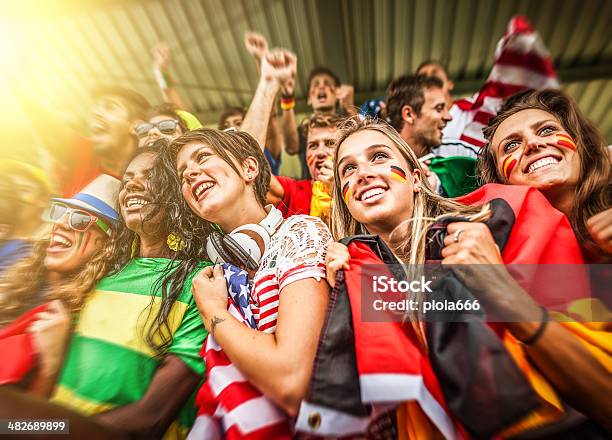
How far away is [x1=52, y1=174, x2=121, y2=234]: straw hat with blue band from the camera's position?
6.16 ft

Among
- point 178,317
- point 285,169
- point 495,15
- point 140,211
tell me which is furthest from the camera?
point 285,169

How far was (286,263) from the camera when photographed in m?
1.39

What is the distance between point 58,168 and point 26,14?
5.20 feet

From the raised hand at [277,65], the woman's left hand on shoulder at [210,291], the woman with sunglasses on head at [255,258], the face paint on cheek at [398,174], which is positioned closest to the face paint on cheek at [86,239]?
the woman with sunglasses on head at [255,258]

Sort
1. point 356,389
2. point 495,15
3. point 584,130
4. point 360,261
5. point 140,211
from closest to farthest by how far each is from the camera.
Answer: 1. point 356,389
2. point 360,261
3. point 584,130
4. point 140,211
5. point 495,15

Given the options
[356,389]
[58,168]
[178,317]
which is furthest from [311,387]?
[58,168]

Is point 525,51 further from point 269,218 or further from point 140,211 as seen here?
point 140,211

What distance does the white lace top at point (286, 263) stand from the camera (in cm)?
133

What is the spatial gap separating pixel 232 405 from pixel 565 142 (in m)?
1.60

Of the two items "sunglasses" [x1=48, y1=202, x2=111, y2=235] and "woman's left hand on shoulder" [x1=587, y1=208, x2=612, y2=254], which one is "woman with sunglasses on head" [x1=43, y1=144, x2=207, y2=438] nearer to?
"sunglasses" [x1=48, y1=202, x2=111, y2=235]

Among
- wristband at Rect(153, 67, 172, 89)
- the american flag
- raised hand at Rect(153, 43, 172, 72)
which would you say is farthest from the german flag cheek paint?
raised hand at Rect(153, 43, 172, 72)

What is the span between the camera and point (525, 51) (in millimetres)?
2359

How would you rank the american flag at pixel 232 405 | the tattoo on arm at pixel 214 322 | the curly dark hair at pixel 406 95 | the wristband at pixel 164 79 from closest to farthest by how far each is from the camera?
the american flag at pixel 232 405, the tattoo on arm at pixel 214 322, the curly dark hair at pixel 406 95, the wristband at pixel 164 79

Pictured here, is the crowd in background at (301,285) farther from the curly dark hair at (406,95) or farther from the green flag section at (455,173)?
the curly dark hair at (406,95)
